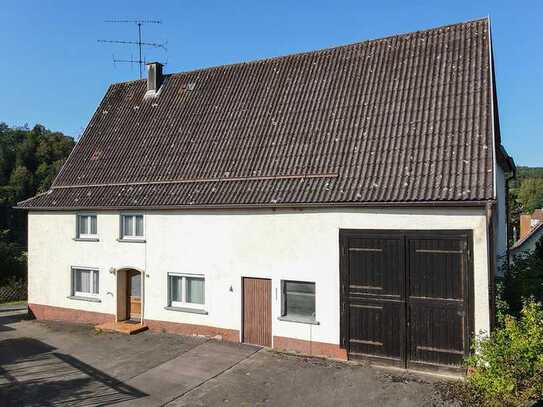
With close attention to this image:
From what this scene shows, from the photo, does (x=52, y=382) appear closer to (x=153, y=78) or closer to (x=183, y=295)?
(x=183, y=295)

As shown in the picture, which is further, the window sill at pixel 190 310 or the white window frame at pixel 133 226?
the white window frame at pixel 133 226

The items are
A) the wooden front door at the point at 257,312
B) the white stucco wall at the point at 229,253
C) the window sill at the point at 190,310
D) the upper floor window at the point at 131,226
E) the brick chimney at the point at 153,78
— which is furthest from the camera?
the brick chimney at the point at 153,78

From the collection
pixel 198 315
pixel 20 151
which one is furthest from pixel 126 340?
pixel 20 151

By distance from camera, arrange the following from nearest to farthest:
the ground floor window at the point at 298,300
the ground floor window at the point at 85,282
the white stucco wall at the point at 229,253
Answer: the white stucco wall at the point at 229,253
the ground floor window at the point at 298,300
the ground floor window at the point at 85,282

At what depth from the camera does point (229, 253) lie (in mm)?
14016

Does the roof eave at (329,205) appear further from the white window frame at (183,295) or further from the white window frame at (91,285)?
the white window frame at (91,285)

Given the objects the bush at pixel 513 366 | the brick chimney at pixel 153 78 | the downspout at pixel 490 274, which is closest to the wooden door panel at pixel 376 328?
the downspout at pixel 490 274

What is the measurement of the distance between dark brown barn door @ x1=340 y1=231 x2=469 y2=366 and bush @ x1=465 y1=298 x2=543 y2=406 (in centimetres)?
141

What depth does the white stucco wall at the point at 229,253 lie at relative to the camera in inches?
453

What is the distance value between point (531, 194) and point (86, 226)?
94373 millimetres

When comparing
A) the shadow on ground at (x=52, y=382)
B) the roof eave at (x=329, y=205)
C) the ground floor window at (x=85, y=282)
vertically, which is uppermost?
the roof eave at (x=329, y=205)

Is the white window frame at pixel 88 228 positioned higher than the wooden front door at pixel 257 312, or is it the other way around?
the white window frame at pixel 88 228

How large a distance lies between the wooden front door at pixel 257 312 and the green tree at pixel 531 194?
8470cm

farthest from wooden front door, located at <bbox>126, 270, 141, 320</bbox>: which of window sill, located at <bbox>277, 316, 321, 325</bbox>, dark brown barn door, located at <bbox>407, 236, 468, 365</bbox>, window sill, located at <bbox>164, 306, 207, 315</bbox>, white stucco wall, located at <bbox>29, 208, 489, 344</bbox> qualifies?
dark brown barn door, located at <bbox>407, 236, 468, 365</bbox>
